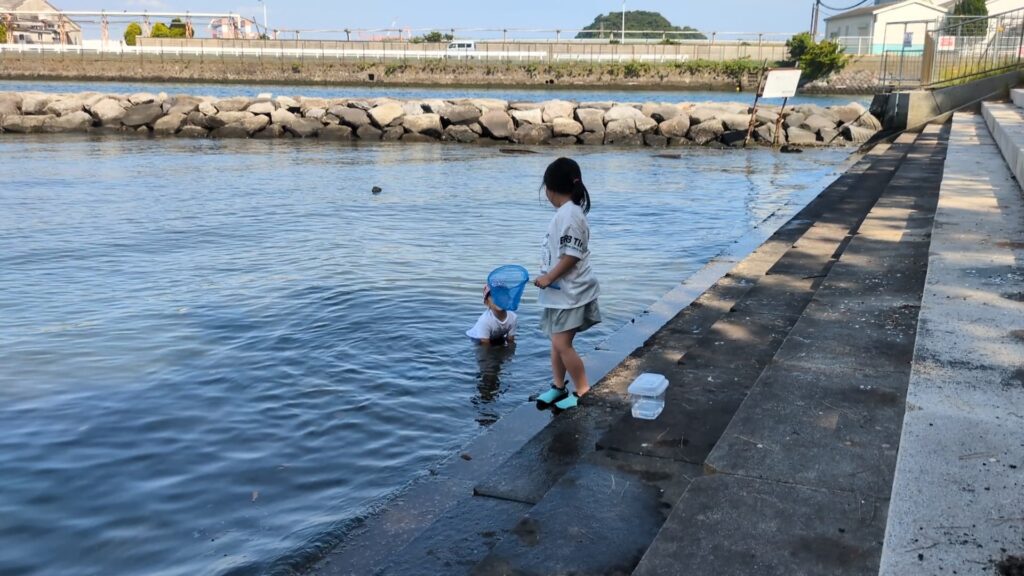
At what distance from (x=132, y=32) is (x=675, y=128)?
8234 cm

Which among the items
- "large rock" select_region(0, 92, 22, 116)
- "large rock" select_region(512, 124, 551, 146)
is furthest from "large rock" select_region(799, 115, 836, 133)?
"large rock" select_region(0, 92, 22, 116)

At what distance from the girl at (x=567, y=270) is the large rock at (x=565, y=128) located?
80.3ft

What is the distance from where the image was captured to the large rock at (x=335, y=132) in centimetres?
2931

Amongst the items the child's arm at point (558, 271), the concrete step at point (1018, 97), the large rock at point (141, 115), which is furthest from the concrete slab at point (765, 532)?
the large rock at point (141, 115)

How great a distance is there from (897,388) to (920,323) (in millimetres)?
833

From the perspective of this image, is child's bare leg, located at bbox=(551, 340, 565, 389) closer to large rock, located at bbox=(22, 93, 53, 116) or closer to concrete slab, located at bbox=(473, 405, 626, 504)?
concrete slab, located at bbox=(473, 405, 626, 504)

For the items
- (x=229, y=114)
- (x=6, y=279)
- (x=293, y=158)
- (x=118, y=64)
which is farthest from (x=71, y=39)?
(x=6, y=279)

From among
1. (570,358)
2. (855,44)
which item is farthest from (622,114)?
(855,44)

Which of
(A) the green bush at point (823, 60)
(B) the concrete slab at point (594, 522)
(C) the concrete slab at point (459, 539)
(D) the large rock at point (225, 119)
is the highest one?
(A) the green bush at point (823, 60)

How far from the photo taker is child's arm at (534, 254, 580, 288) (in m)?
4.72

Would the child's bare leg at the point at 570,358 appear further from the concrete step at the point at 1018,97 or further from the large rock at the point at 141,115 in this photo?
the large rock at the point at 141,115

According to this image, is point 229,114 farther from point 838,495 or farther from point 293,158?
point 838,495

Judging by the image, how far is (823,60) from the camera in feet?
230

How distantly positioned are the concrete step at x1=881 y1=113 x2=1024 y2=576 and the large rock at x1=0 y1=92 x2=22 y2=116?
3201 centimetres
